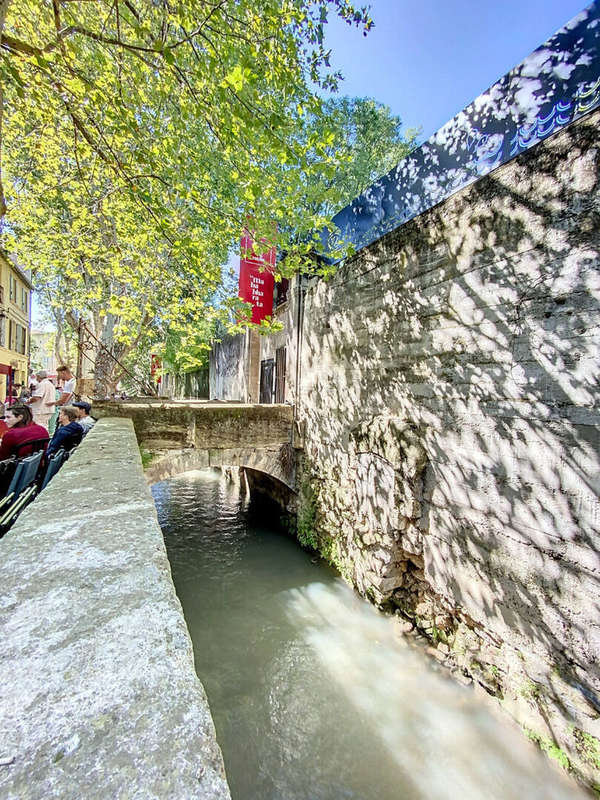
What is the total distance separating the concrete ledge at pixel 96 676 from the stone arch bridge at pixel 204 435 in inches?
171

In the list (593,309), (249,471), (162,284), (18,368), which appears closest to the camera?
(593,309)

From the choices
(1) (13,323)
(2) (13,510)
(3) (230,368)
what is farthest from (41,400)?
(1) (13,323)

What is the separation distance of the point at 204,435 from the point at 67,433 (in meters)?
2.19

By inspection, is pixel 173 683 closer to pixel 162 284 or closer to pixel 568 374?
pixel 568 374

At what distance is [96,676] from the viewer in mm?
723

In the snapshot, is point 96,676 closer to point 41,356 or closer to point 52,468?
point 52,468

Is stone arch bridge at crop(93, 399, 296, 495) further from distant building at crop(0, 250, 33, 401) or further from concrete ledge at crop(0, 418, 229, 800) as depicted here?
distant building at crop(0, 250, 33, 401)

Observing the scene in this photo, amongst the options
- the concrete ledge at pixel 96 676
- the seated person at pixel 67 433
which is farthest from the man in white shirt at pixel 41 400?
the concrete ledge at pixel 96 676

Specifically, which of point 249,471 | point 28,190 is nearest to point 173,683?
point 249,471

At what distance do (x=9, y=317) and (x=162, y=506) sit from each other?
15431 mm

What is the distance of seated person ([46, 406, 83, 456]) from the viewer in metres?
3.83

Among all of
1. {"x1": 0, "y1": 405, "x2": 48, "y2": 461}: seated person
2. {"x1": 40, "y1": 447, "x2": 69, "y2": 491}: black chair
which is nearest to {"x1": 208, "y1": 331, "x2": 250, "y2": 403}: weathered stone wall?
{"x1": 0, "y1": 405, "x2": 48, "y2": 461}: seated person

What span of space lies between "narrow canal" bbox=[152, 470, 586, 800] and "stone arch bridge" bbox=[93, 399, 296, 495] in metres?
1.81

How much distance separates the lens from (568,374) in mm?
2715
